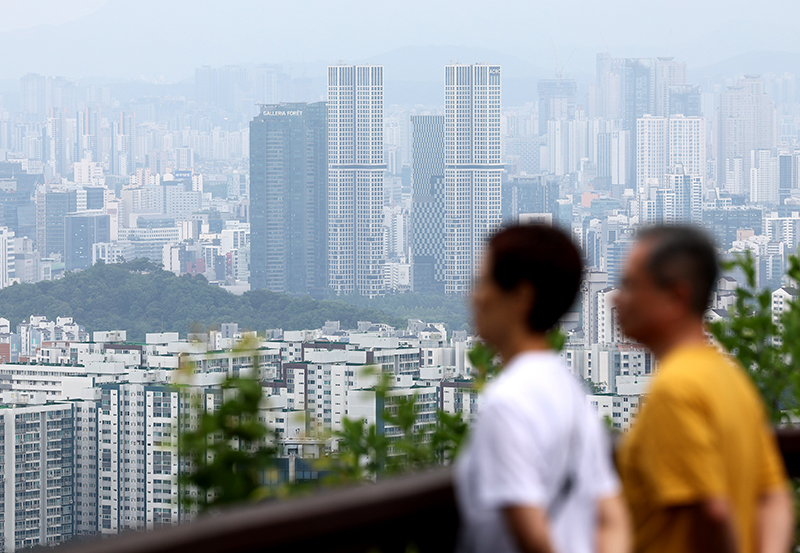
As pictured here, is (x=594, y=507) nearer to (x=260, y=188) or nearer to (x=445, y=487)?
(x=445, y=487)

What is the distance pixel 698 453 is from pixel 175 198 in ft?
248

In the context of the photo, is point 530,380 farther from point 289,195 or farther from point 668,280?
point 289,195

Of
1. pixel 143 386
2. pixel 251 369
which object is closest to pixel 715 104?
pixel 143 386

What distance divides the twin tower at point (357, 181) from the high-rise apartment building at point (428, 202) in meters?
0.06

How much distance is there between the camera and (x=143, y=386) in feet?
101

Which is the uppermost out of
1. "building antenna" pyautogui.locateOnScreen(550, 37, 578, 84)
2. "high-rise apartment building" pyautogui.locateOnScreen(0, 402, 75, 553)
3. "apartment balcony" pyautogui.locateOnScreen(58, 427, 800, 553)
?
"building antenna" pyautogui.locateOnScreen(550, 37, 578, 84)

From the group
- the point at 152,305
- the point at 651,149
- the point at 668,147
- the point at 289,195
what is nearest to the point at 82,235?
the point at 289,195

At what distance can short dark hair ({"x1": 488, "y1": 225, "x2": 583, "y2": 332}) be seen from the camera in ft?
2.10

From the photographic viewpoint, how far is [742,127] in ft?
237

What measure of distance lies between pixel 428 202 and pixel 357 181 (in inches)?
170

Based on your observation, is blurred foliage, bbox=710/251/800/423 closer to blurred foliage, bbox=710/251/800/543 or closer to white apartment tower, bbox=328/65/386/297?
blurred foliage, bbox=710/251/800/543

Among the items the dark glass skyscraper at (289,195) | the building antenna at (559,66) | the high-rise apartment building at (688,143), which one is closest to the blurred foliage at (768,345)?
the dark glass skyscraper at (289,195)

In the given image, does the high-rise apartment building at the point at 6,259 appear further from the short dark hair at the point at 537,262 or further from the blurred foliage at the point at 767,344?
the short dark hair at the point at 537,262

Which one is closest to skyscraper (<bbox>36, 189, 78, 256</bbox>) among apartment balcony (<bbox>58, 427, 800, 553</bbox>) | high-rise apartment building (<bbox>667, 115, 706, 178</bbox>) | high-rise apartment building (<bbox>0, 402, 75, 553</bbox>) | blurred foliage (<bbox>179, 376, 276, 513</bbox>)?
high-rise apartment building (<bbox>667, 115, 706, 178</bbox>)
